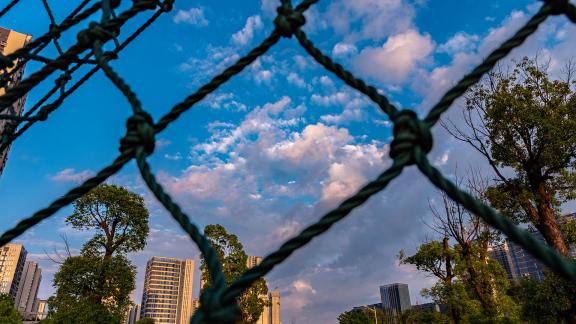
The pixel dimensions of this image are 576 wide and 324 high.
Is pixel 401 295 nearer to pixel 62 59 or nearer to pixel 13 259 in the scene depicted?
pixel 13 259

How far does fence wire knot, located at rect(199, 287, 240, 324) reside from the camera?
27.5 inches

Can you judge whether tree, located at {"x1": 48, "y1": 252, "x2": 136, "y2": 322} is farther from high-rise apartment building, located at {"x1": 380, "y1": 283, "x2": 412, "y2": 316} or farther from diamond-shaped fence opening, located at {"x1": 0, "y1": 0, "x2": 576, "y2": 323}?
high-rise apartment building, located at {"x1": 380, "y1": 283, "x2": 412, "y2": 316}

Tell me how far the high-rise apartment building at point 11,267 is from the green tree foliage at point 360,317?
297 ft

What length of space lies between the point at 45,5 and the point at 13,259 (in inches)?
5010

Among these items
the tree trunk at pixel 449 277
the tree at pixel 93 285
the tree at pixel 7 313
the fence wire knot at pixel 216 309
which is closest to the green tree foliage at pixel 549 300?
the tree trunk at pixel 449 277

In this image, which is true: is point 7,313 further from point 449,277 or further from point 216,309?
point 216,309

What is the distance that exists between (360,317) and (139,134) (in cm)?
5227

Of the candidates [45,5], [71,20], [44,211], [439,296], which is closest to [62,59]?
[71,20]

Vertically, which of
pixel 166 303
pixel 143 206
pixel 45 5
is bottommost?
pixel 45 5

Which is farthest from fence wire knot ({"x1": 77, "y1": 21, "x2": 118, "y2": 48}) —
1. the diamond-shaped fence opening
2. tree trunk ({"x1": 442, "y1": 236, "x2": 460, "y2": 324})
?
tree trunk ({"x1": 442, "y1": 236, "x2": 460, "y2": 324})

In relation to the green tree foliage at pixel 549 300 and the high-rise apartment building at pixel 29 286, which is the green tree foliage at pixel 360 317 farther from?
the high-rise apartment building at pixel 29 286

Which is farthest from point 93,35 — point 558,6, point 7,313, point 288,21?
point 7,313

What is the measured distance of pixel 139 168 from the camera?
3.16ft

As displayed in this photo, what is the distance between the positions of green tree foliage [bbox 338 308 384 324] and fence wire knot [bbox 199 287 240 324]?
154ft
